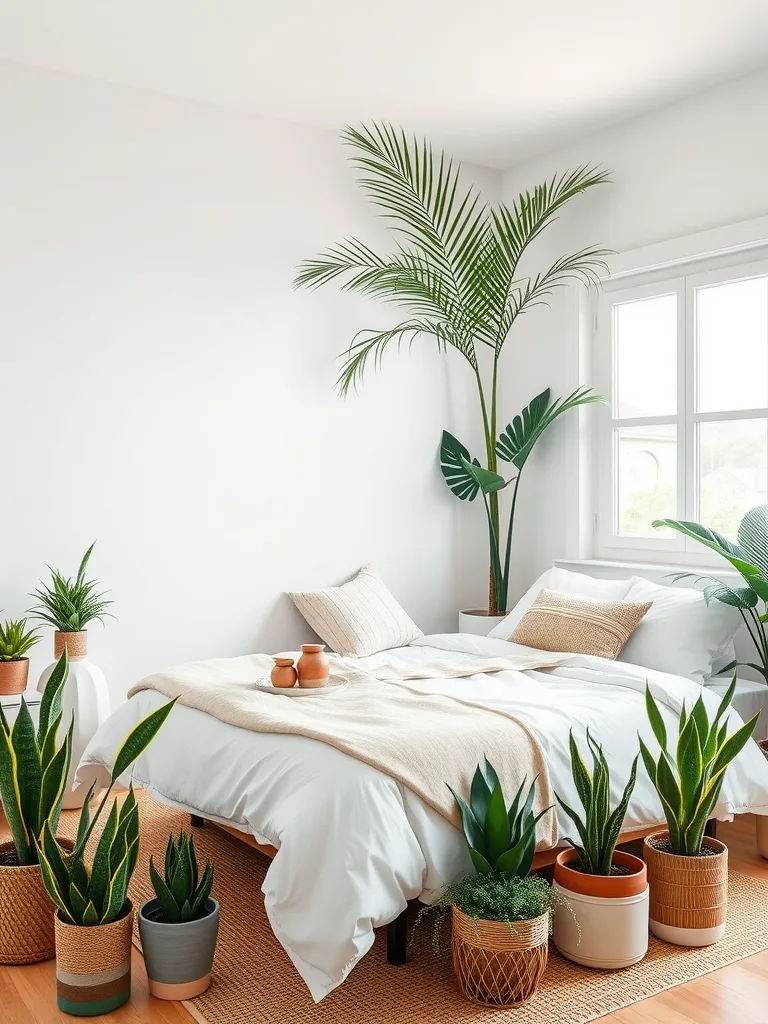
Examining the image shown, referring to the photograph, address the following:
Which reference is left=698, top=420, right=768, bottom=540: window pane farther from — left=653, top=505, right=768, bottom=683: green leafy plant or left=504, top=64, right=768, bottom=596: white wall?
left=504, top=64, right=768, bottom=596: white wall

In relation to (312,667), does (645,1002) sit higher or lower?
lower

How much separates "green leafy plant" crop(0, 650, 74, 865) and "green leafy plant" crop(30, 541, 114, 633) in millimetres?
1266

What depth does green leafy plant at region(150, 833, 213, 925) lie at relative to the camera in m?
2.32

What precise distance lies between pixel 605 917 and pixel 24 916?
58.8 inches

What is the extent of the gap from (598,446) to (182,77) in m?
2.50

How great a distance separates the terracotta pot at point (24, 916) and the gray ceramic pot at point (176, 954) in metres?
0.33

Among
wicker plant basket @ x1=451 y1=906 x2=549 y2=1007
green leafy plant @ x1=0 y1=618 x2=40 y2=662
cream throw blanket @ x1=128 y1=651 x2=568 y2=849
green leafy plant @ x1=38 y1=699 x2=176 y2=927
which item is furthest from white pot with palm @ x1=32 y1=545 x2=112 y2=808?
wicker plant basket @ x1=451 y1=906 x2=549 y2=1007

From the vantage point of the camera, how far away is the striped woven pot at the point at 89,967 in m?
2.23

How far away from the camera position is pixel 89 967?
2.23 meters

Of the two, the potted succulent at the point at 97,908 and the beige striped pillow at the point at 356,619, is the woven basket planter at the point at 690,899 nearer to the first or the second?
the potted succulent at the point at 97,908

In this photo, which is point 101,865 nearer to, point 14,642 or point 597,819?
point 597,819

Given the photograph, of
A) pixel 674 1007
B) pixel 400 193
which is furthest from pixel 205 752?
pixel 400 193

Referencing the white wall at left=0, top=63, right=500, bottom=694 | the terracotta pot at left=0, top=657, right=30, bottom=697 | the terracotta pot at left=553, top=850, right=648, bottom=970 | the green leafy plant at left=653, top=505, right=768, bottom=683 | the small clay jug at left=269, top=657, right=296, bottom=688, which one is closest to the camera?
the terracotta pot at left=553, top=850, right=648, bottom=970

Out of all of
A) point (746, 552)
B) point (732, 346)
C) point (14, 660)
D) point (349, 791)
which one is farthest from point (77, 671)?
point (732, 346)
